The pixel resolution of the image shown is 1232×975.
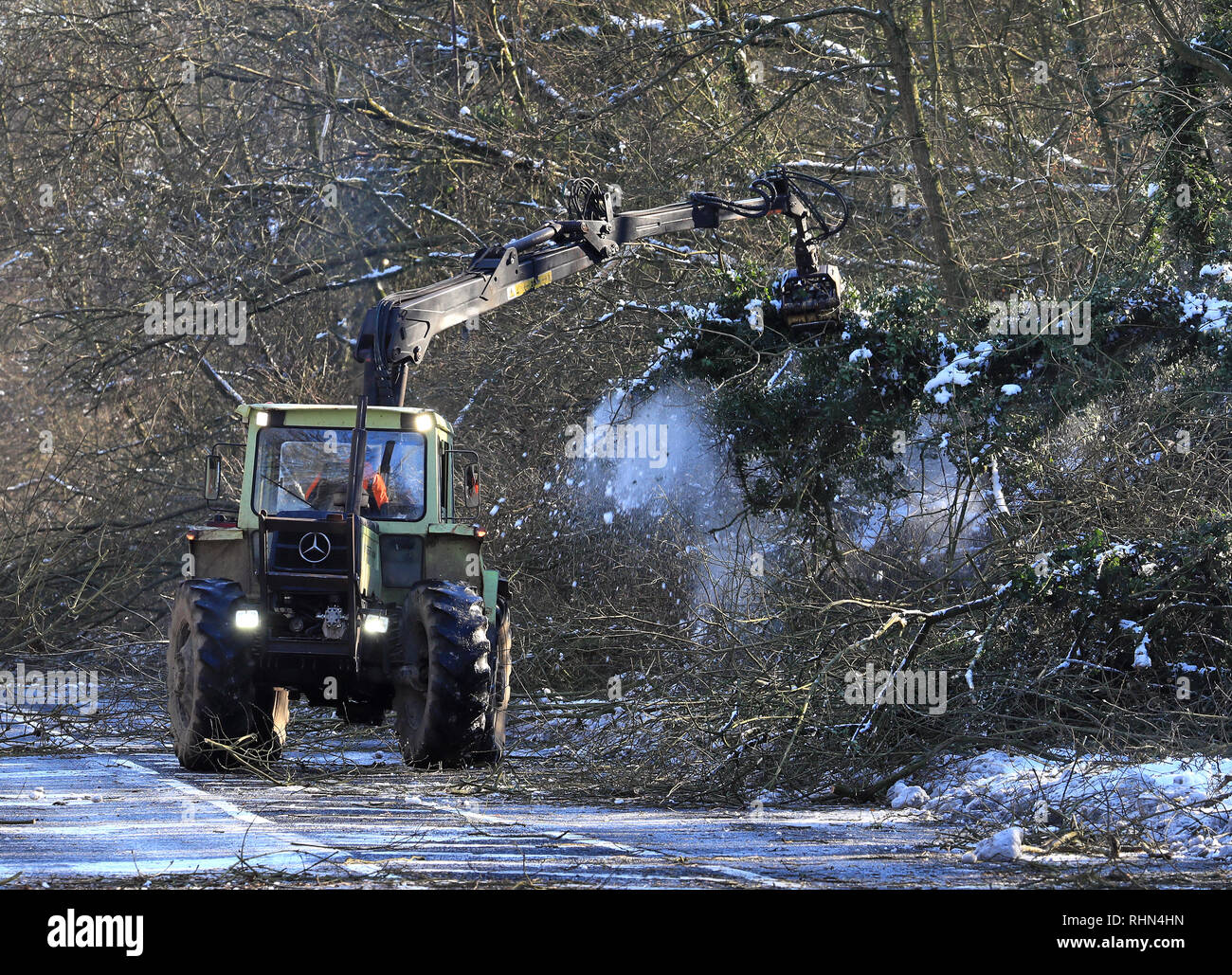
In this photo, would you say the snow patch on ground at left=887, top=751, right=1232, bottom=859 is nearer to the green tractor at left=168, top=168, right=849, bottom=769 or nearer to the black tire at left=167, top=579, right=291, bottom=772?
the green tractor at left=168, top=168, right=849, bottom=769

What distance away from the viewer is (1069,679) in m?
9.14

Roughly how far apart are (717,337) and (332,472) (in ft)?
16.7

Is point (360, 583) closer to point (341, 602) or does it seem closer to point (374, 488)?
point (341, 602)

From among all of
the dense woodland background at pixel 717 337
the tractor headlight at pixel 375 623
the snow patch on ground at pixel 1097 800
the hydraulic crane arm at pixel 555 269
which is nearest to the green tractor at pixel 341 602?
the tractor headlight at pixel 375 623

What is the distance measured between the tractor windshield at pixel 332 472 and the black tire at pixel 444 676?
119 centimetres

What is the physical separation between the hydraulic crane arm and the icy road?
2.89 m

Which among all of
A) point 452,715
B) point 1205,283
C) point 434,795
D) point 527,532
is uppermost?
point 1205,283

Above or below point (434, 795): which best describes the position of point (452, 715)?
above

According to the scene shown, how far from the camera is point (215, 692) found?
8781mm

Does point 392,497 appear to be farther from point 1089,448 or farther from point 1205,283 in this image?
point 1205,283

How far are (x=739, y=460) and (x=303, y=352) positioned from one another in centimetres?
911

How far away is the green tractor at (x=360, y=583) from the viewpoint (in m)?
A: 8.67
